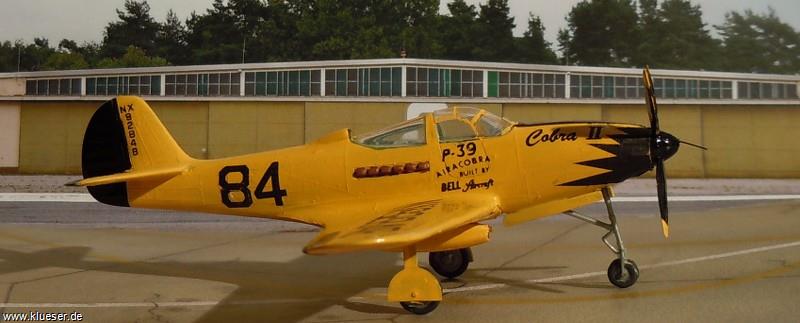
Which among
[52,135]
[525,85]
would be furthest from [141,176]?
[52,135]

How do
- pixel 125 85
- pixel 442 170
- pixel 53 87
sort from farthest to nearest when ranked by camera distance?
pixel 53 87, pixel 125 85, pixel 442 170

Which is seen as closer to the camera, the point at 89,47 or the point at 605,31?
the point at 605,31

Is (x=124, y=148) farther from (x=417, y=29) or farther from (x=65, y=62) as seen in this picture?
(x=65, y=62)

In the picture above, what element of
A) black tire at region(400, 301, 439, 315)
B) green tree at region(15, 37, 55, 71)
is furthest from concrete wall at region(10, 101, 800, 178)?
green tree at region(15, 37, 55, 71)

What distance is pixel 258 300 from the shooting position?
8.45m

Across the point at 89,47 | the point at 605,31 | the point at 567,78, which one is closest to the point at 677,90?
the point at 567,78

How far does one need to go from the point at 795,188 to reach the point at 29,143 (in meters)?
43.2

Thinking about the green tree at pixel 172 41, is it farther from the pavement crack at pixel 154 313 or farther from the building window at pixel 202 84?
the pavement crack at pixel 154 313

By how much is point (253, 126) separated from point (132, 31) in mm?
53286

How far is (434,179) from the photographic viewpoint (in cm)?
820

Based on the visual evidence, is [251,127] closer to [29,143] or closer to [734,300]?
[29,143]

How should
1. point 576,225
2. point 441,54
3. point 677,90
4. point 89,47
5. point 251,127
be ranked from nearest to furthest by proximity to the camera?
point 576,225 → point 251,127 → point 677,90 → point 441,54 → point 89,47

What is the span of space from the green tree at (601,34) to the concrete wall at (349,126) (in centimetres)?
1886

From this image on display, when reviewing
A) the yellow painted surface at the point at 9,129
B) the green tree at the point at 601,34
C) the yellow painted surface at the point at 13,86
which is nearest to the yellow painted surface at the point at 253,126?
the yellow painted surface at the point at 9,129
